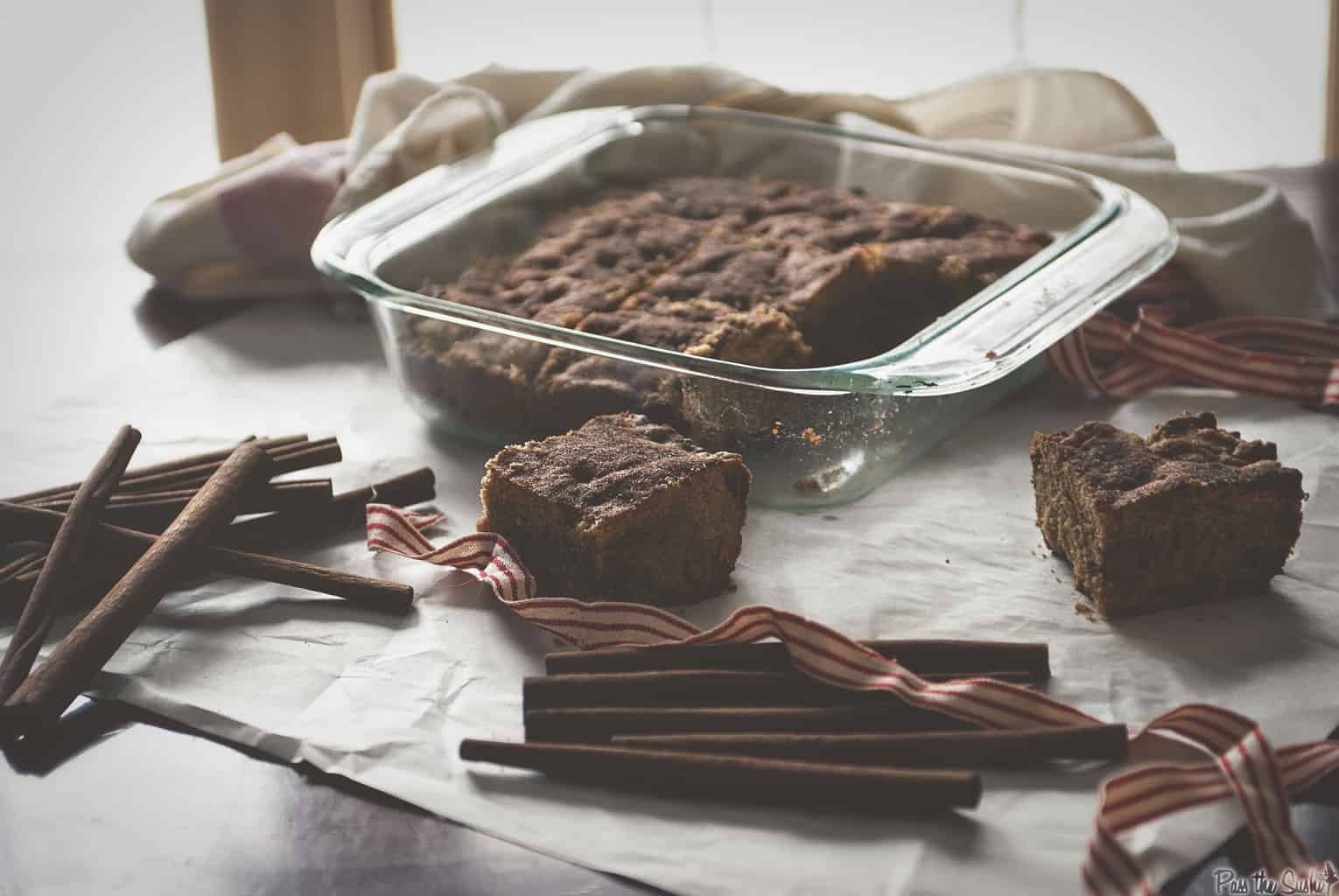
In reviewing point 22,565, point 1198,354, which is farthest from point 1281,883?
point 22,565

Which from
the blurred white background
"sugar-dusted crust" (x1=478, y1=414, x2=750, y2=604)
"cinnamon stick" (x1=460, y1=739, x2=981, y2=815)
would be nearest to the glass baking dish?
"sugar-dusted crust" (x1=478, y1=414, x2=750, y2=604)

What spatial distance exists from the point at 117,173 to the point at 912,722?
2900mm

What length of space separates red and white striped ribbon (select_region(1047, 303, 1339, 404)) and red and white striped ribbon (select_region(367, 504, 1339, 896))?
89 centimetres

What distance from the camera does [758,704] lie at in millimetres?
1579

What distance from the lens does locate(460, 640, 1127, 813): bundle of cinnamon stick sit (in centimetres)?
141

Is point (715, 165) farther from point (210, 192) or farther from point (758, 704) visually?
point (758, 704)

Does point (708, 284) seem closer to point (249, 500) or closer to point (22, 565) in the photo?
point (249, 500)

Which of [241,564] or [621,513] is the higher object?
[621,513]

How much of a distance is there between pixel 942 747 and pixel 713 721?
23 centimetres

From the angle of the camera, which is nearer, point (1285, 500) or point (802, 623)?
point (802, 623)

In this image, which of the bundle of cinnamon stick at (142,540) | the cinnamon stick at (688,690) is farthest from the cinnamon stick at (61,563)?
the cinnamon stick at (688,690)

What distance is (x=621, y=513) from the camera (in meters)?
1.71

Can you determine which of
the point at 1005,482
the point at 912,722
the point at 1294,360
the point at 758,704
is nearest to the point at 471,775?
the point at 758,704

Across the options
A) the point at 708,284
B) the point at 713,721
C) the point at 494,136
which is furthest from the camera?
the point at 494,136
